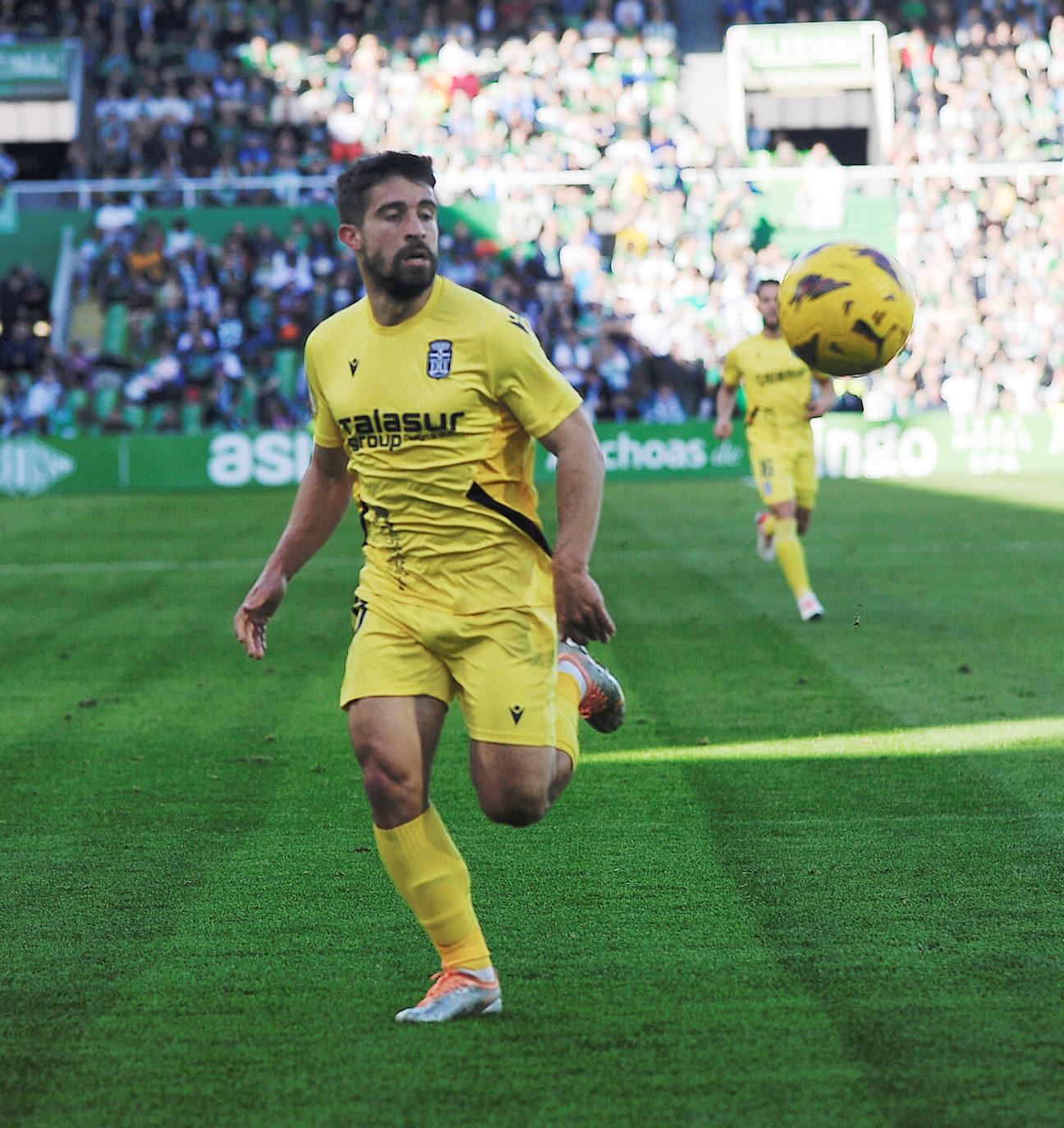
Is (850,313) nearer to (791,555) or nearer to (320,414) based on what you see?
(320,414)

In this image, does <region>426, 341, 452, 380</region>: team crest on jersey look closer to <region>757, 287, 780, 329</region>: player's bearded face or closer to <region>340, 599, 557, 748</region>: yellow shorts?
<region>340, 599, 557, 748</region>: yellow shorts

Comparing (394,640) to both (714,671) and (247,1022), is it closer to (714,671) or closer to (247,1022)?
(247,1022)

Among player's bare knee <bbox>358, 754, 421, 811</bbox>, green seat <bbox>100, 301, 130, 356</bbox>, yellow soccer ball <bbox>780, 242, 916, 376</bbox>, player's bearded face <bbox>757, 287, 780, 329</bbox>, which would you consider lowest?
player's bare knee <bbox>358, 754, 421, 811</bbox>

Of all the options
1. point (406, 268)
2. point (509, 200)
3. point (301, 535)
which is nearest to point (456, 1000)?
point (301, 535)

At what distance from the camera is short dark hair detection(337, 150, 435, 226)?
14.9 ft

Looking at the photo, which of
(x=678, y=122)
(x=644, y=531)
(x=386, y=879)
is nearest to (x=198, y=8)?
(x=678, y=122)

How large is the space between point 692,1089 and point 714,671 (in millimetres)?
6610

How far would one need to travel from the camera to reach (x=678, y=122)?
3516 cm

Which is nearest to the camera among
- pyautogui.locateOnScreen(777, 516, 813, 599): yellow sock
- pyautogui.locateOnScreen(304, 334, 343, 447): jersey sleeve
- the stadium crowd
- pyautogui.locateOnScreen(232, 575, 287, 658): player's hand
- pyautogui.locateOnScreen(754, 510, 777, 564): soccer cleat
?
pyautogui.locateOnScreen(304, 334, 343, 447): jersey sleeve

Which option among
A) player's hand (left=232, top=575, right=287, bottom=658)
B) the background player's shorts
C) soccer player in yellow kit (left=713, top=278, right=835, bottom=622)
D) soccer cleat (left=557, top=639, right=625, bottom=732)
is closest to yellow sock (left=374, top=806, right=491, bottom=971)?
player's hand (left=232, top=575, right=287, bottom=658)

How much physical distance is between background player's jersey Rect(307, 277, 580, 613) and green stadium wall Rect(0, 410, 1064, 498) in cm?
2233

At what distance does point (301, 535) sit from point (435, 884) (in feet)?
3.88

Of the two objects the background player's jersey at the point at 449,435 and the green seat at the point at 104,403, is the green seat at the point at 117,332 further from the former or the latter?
the background player's jersey at the point at 449,435

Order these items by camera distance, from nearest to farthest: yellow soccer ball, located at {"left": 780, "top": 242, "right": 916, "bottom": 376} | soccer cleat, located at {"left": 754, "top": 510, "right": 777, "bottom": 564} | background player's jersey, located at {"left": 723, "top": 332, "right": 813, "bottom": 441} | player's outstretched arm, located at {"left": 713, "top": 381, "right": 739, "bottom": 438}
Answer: yellow soccer ball, located at {"left": 780, "top": 242, "right": 916, "bottom": 376} → background player's jersey, located at {"left": 723, "top": 332, "right": 813, "bottom": 441} → soccer cleat, located at {"left": 754, "top": 510, "right": 777, "bottom": 564} → player's outstretched arm, located at {"left": 713, "top": 381, "right": 739, "bottom": 438}
